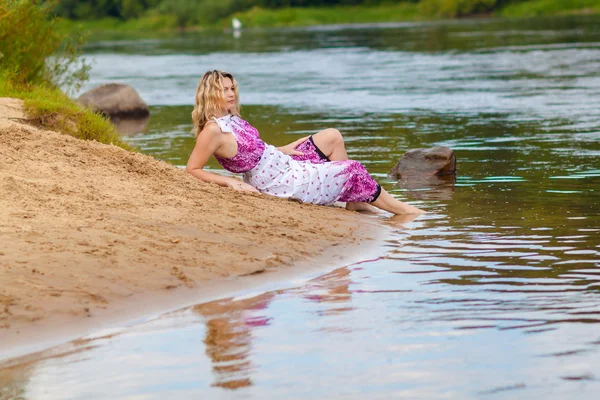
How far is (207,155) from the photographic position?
28.6ft

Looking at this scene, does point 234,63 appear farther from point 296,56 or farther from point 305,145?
point 305,145

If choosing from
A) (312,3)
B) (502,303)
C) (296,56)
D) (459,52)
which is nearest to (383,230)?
(502,303)

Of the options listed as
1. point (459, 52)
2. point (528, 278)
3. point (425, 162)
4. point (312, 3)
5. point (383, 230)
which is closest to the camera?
point (528, 278)

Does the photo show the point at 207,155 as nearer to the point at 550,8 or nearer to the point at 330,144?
the point at 330,144

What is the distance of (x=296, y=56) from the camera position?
39.2 m

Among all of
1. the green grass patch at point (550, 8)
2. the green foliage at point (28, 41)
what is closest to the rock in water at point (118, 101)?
the green foliage at point (28, 41)

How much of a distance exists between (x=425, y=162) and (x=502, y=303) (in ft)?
19.2

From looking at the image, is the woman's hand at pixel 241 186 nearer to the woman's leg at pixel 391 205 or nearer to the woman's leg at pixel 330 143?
the woman's leg at pixel 330 143

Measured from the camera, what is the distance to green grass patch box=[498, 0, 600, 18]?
65000mm

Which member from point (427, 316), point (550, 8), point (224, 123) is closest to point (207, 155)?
point (224, 123)

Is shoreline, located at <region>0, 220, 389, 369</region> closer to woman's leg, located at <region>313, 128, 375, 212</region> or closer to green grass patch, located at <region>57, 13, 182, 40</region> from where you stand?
woman's leg, located at <region>313, 128, 375, 212</region>

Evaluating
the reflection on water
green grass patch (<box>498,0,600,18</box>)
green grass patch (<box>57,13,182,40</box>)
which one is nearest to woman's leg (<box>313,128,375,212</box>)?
the reflection on water

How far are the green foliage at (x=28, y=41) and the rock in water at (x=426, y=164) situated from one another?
501 centimetres

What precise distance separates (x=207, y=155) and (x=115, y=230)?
1977 mm
